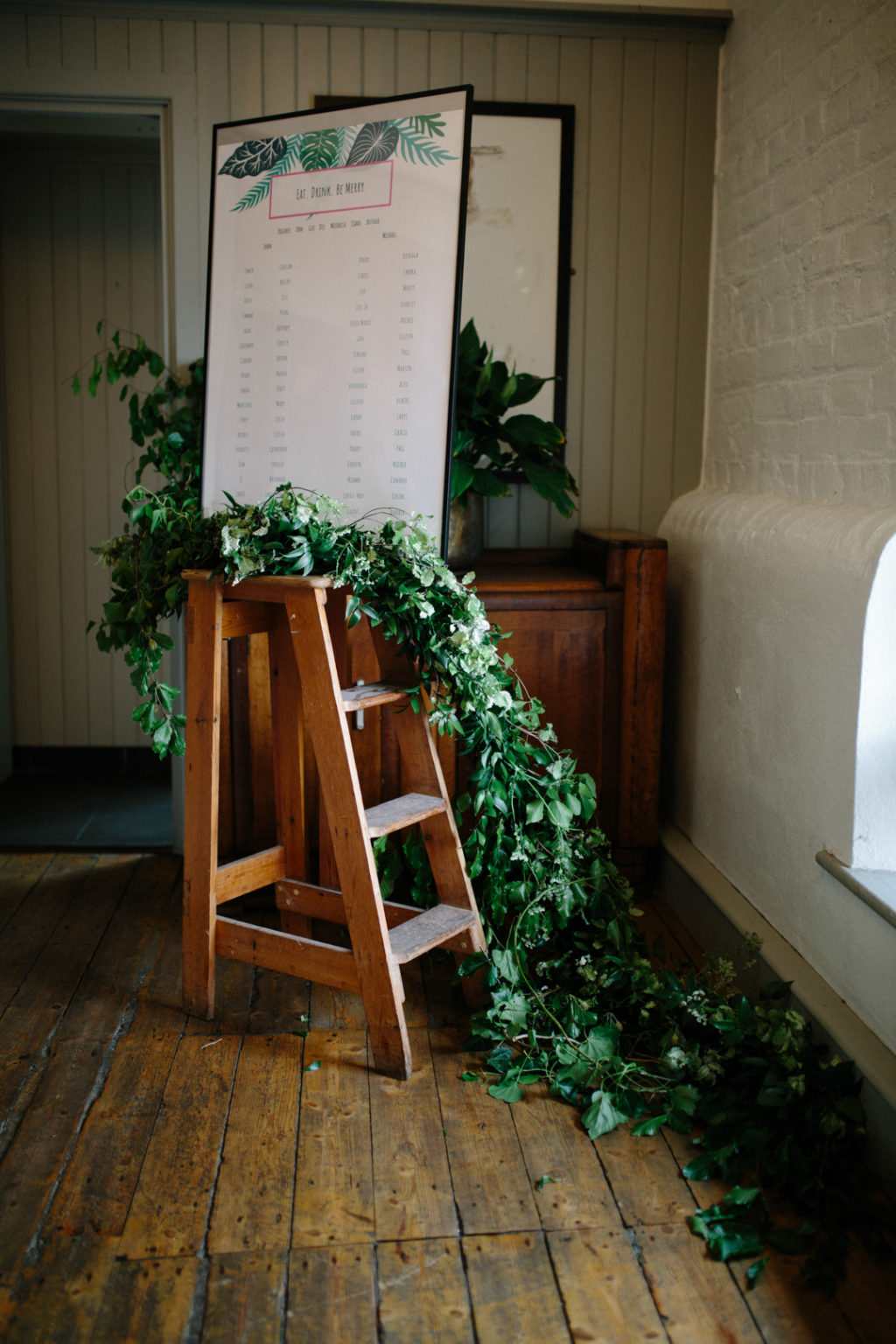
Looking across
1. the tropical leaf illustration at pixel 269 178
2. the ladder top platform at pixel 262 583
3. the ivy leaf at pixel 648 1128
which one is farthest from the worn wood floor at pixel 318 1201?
the tropical leaf illustration at pixel 269 178

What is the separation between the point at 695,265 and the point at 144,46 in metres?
1.66

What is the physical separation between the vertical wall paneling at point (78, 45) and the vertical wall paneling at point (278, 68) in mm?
467

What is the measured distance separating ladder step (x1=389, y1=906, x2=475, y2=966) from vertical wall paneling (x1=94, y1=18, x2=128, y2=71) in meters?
2.44

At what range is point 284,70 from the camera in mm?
2906

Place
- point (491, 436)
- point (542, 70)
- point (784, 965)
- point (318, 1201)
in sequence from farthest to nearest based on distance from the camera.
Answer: point (542, 70) < point (491, 436) < point (784, 965) < point (318, 1201)

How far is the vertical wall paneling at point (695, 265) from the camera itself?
2.98 meters

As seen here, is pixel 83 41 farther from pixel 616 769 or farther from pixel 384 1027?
pixel 384 1027

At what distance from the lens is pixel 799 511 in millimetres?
2234

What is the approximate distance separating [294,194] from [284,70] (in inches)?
38.2

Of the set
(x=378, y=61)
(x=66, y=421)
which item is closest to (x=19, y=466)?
(x=66, y=421)

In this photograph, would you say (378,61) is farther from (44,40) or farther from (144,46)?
(44,40)

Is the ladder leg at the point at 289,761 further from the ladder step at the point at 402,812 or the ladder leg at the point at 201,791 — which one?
the ladder step at the point at 402,812

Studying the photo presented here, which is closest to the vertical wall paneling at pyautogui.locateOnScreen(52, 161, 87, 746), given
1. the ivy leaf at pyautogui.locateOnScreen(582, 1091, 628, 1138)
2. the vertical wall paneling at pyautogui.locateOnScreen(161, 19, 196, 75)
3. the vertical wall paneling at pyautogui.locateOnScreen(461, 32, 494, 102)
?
the vertical wall paneling at pyautogui.locateOnScreen(161, 19, 196, 75)

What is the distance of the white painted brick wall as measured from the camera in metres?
1.98
